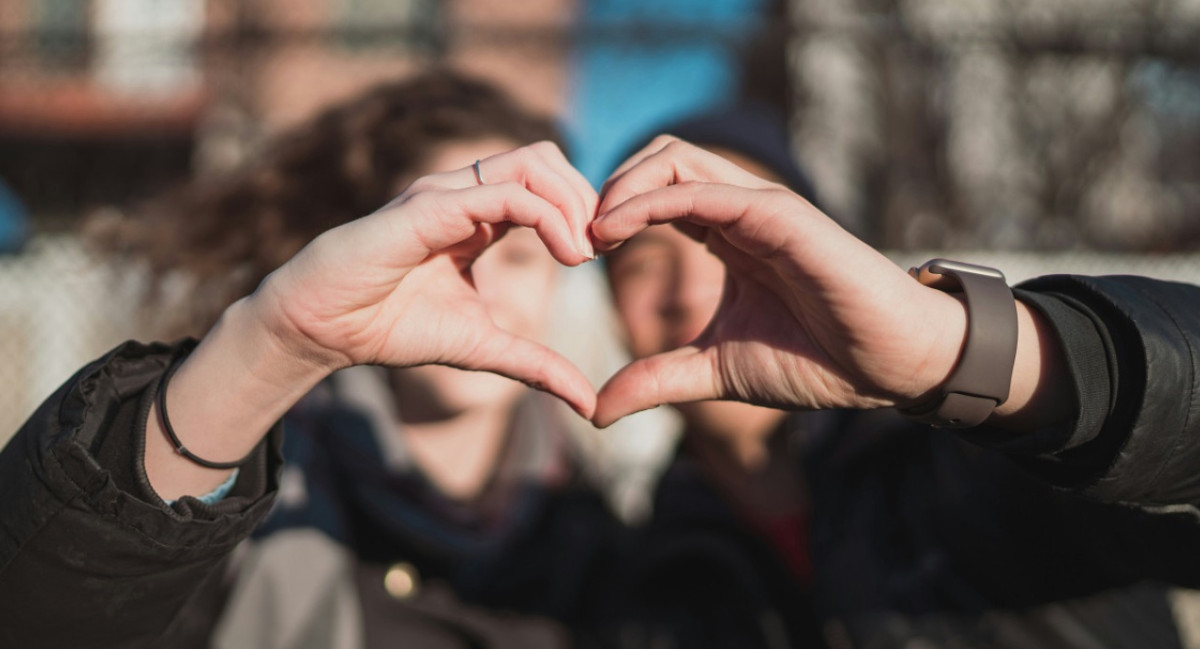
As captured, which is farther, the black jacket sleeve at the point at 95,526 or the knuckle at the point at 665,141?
the knuckle at the point at 665,141

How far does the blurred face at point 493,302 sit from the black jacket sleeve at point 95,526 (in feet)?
3.01

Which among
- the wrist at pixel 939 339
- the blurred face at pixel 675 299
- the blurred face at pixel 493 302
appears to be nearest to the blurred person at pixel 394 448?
the blurred face at pixel 493 302

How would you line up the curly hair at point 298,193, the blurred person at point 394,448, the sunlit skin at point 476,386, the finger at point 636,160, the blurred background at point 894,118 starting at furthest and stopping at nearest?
the blurred background at point 894,118 → the curly hair at point 298,193 → the sunlit skin at point 476,386 → the blurred person at point 394,448 → the finger at point 636,160

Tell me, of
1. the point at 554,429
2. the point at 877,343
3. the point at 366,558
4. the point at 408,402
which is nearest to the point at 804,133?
the point at 554,429

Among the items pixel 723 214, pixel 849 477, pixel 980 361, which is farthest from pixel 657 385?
pixel 849 477

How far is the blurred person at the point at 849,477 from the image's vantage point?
1.07 m

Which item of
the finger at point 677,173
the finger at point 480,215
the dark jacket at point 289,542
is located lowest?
the dark jacket at point 289,542

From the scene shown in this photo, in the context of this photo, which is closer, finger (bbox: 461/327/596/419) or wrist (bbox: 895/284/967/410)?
wrist (bbox: 895/284/967/410)

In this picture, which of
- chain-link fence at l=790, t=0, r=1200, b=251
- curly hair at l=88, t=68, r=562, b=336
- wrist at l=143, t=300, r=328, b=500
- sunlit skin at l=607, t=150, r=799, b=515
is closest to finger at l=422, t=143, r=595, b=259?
wrist at l=143, t=300, r=328, b=500

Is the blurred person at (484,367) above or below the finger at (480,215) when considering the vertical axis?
below

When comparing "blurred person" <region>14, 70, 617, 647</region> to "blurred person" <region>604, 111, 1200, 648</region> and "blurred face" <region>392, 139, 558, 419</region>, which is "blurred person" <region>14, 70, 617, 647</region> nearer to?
"blurred face" <region>392, 139, 558, 419</region>

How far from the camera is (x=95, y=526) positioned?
1.03 meters

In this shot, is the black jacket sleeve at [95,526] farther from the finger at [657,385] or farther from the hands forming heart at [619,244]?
the finger at [657,385]

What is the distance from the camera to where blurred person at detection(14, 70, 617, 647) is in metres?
1.81
